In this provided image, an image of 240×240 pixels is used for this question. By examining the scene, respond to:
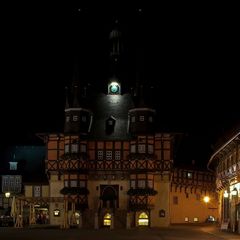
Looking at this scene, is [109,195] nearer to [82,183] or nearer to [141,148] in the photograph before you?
[82,183]

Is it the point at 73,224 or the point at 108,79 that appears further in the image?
Result: the point at 108,79

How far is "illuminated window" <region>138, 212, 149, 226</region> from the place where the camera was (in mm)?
82812

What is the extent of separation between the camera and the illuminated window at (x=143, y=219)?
8281 centimetres

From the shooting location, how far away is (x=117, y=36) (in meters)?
102

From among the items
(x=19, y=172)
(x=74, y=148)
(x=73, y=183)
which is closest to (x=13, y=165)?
(x=19, y=172)

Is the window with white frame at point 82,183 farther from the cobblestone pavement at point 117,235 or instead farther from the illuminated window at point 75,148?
the cobblestone pavement at point 117,235

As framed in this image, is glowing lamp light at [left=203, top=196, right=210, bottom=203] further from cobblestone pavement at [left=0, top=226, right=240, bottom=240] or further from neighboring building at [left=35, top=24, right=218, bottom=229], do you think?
cobblestone pavement at [left=0, top=226, right=240, bottom=240]

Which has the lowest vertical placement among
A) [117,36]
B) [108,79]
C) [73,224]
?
[73,224]

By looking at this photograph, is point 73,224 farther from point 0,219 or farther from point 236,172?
point 236,172

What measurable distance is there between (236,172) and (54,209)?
39.7m

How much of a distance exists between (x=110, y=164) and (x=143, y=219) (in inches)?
346

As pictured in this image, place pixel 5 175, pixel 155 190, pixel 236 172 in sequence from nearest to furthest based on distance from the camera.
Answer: pixel 236 172, pixel 155 190, pixel 5 175

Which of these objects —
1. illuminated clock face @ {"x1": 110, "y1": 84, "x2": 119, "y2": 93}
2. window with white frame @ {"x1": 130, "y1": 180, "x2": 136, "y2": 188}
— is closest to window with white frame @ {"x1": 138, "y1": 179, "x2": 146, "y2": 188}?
window with white frame @ {"x1": 130, "y1": 180, "x2": 136, "y2": 188}

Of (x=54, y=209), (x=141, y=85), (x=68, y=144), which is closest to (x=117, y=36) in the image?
(x=141, y=85)
